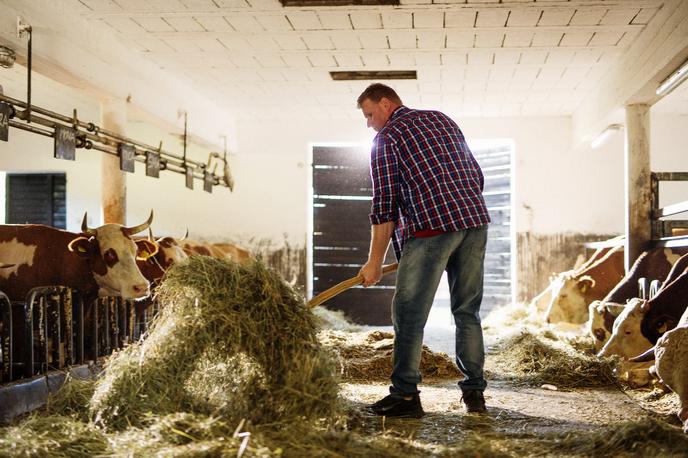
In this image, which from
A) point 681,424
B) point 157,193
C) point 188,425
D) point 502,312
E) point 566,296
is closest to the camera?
point 188,425

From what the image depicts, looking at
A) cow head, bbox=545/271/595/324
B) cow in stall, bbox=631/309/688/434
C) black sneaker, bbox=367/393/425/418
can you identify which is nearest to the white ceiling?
cow head, bbox=545/271/595/324

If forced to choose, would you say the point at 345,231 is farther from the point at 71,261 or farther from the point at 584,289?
the point at 71,261

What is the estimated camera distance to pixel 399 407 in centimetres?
390

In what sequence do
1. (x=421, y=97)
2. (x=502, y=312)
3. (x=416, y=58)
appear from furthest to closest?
(x=502, y=312), (x=421, y=97), (x=416, y=58)

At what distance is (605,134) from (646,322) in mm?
4837

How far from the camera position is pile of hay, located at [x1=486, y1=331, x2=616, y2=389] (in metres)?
5.16

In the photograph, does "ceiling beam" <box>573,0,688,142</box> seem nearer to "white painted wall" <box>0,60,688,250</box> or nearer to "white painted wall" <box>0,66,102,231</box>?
"white painted wall" <box>0,60,688,250</box>

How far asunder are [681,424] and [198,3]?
4.94 meters

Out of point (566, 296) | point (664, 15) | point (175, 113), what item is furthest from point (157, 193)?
point (664, 15)

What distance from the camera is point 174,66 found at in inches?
331

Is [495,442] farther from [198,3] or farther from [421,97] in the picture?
[421,97]

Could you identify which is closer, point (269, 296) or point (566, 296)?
point (269, 296)

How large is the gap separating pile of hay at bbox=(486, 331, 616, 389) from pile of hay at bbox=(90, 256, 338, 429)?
2.43 m

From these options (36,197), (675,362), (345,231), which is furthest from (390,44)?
(36,197)
